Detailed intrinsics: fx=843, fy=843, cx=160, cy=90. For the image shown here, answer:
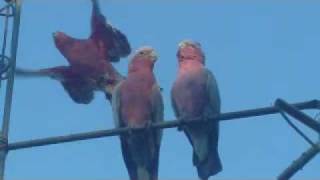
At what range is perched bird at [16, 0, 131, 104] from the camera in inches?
268

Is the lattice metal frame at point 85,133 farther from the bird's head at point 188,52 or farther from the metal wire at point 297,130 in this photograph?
the bird's head at point 188,52

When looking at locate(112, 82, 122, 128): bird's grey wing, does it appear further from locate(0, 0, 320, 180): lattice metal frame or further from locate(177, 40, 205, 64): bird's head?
locate(0, 0, 320, 180): lattice metal frame

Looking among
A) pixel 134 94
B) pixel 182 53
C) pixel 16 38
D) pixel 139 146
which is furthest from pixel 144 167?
pixel 16 38

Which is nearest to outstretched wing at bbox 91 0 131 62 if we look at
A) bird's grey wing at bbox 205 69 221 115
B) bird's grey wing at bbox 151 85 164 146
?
bird's grey wing at bbox 151 85 164 146

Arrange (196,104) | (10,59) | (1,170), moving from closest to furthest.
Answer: (1,170), (10,59), (196,104)

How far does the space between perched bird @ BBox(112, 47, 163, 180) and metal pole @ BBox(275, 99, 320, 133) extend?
2.74 metres

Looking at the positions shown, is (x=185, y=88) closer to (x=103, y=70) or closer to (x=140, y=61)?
(x=140, y=61)

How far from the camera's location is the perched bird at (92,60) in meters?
6.82

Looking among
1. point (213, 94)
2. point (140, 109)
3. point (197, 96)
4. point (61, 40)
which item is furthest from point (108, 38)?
point (213, 94)

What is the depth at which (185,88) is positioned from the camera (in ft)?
25.2

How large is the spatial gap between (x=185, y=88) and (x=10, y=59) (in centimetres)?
243

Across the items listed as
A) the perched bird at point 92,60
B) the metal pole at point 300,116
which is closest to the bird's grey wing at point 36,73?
the perched bird at point 92,60

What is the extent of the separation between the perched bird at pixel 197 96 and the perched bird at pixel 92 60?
0.62 meters

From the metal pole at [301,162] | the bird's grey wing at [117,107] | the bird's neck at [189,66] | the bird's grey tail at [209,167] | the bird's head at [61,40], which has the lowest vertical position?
the bird's grey tail at [209,167]
